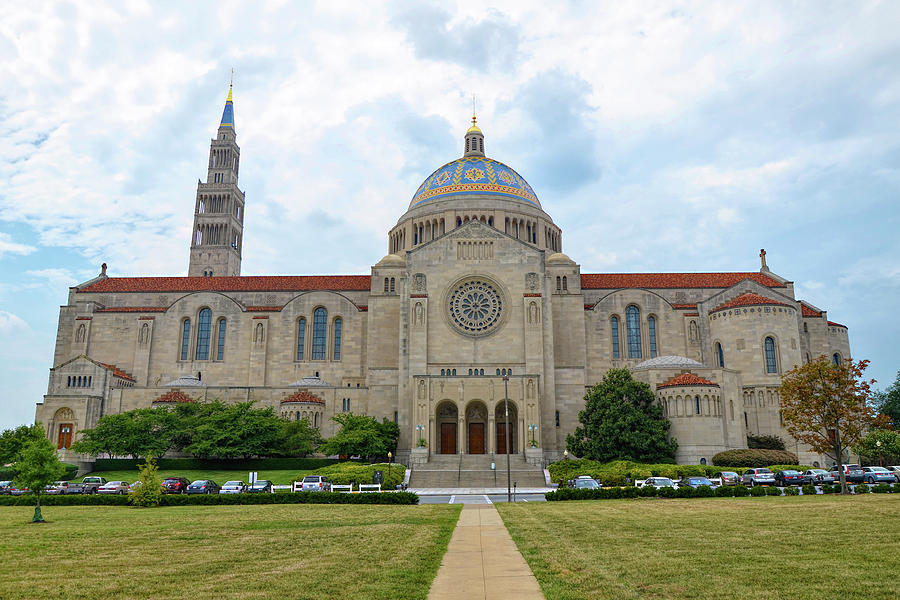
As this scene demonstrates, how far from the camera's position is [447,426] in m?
58.5

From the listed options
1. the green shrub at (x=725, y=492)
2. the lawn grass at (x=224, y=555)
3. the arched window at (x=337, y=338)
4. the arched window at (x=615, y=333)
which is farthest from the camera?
the arched window at (x=337, y=338)

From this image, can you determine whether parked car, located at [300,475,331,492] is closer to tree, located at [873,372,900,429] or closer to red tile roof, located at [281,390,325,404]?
red tile roof, located at [281,390,325,404]

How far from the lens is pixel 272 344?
6725cm

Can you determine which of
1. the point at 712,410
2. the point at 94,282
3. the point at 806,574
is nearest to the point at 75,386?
the point at 94,282

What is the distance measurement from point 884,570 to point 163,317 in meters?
67.1

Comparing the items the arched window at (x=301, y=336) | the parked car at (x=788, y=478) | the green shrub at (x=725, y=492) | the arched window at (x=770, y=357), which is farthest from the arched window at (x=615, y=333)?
the green shrub at (x=725, y=492)

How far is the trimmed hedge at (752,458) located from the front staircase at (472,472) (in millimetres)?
12856

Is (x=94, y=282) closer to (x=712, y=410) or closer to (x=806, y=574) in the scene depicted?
(x=712, y=410)

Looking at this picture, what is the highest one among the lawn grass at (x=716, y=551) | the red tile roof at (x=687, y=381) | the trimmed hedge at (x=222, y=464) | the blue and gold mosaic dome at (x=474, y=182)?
the blue and gold mosaic dome at (x=474, y=182)

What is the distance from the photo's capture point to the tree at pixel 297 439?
54969 mm

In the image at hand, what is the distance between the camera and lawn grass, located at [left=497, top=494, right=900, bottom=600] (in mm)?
11773

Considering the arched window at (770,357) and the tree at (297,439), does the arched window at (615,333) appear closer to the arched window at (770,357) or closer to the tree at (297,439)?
the arched window at (770,357)

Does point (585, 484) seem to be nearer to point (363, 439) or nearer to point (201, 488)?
point (201, 488)

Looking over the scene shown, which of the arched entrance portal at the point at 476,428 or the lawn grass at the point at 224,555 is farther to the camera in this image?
the arched entrance portal at the point at 476,428
